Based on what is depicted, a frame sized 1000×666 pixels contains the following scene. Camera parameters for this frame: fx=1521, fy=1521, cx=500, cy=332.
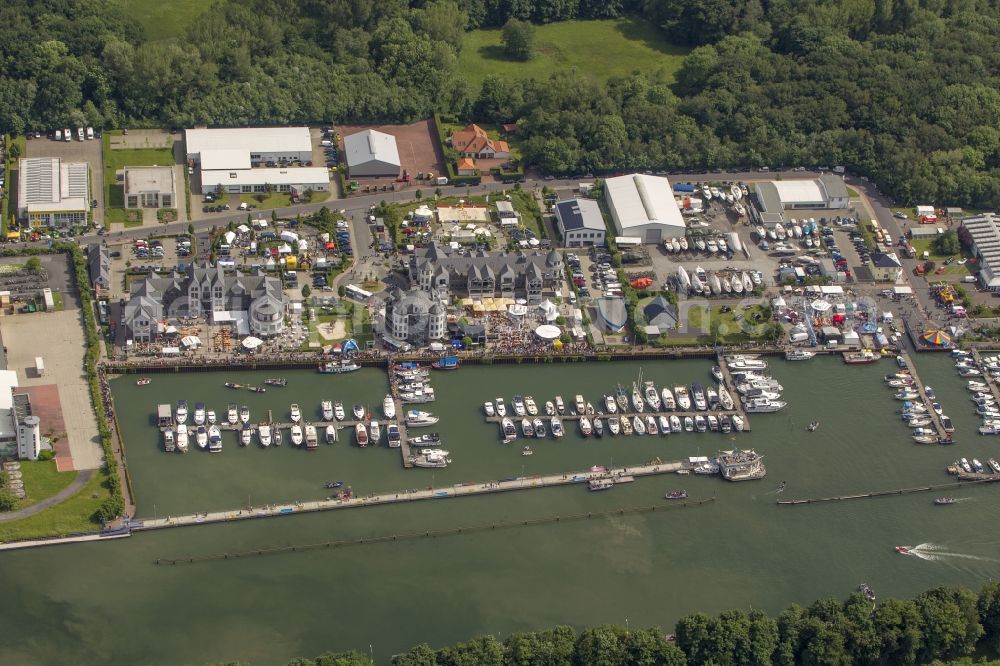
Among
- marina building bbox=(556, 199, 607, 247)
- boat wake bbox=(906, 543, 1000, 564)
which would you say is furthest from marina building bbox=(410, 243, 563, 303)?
boat wake bbox=(906, 543, 1000, 564)

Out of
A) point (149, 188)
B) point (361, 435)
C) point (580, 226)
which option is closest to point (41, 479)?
point (361, 435)

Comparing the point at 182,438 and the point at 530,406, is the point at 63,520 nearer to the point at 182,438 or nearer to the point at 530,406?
the point at 182,438

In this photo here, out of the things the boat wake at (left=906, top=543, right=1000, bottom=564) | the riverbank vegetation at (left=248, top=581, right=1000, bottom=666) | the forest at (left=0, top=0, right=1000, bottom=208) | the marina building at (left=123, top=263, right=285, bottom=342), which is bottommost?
the riverbank vegetation at (left=248, top=581, right=1000, bottom=666)

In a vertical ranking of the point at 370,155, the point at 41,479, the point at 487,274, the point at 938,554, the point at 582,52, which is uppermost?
the point at 582,52

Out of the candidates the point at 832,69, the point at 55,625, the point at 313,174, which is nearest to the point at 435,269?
the point at 313,174

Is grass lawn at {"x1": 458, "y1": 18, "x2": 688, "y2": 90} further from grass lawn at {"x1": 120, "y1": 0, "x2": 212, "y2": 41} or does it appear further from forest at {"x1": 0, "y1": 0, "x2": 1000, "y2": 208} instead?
grass lawn at {"x1": 120, "y1": 0, "x2": 212, "y2": 41}

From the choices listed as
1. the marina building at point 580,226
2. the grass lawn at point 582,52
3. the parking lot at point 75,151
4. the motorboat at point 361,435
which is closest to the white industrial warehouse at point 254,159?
the parking lot at point 75,151

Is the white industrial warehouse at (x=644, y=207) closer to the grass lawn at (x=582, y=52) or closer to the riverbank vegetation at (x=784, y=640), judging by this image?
the grass lawn at (x=582, y=52)
